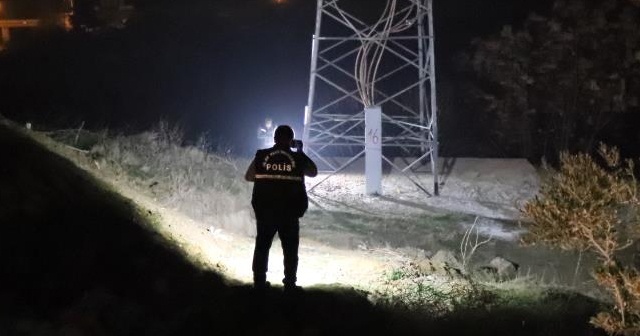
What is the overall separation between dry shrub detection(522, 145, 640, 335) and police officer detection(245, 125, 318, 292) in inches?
84.8

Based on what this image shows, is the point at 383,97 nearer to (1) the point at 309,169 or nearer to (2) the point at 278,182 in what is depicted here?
(1) the point at 309,169

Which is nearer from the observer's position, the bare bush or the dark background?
the bare bush

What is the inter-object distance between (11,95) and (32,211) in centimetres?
1893

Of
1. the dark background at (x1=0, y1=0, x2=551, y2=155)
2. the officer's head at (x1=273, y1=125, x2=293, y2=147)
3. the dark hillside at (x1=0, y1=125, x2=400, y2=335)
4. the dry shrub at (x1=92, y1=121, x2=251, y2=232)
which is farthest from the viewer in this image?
the dark background at (x1=0, y1=0, x2=551, y2=155)

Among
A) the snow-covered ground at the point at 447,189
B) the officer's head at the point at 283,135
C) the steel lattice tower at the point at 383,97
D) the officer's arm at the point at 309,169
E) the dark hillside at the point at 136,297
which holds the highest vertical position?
the steel lattice tower at the point at 383,97

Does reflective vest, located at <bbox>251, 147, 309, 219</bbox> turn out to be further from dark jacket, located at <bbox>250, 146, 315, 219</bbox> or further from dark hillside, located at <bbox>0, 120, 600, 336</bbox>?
dark hillside, located at <bbox>0, 120, 600, 336</bbox>

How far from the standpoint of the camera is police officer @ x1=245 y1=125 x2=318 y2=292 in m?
7.15

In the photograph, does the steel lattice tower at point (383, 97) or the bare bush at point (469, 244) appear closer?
the bare bush at point (469, 244)

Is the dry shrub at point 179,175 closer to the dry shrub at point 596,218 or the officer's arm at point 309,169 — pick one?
the officer's arm at point 309,169

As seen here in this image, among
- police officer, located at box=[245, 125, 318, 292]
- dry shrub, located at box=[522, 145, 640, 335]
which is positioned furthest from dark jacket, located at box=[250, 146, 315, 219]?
dry shrub, located at box=[522, 145, 640, 335]

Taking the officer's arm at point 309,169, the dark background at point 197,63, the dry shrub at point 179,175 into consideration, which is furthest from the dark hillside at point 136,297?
the dark background at point 197,63

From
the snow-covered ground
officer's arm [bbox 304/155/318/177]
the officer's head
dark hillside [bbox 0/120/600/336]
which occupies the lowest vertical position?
dark hillside [bbox 0/120/600/336]

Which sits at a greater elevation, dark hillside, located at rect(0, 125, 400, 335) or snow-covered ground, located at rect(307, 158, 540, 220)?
snow-covered ground, located at rect(307, 158, 540, 220)

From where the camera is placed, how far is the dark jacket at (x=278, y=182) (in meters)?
7.15
